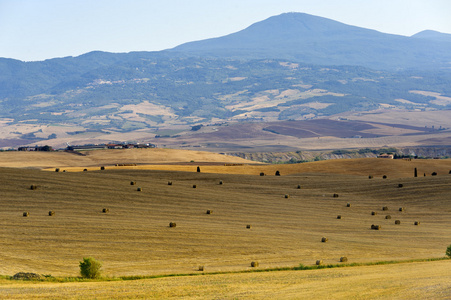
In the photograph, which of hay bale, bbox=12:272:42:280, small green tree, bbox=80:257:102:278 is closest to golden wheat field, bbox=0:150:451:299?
hay bale, bbox=12:272:42:280

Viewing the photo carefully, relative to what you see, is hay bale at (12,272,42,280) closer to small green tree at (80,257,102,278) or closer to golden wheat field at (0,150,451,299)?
golden wheat field at (0,150,451,299)

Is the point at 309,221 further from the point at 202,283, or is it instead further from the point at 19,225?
the point at 202,283

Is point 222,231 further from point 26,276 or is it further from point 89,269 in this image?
point 26,276

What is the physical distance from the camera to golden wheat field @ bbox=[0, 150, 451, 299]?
3462cm

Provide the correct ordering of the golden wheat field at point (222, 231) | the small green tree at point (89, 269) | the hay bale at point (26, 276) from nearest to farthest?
the golden wheat field at point (222, 231) < the hay bale at point (26, 276) < the small green tree at point (89, 269)

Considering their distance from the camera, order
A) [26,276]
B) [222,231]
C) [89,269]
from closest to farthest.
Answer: [26,276] < [89,269] < [222,231]

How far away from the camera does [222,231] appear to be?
5578 centimetres

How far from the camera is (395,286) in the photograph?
105ft

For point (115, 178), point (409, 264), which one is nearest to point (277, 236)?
point (409, 264)

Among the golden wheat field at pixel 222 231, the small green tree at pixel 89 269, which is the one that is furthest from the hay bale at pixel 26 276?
the small green tree at pixel 89 269

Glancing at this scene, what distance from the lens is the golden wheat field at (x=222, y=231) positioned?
3462cm

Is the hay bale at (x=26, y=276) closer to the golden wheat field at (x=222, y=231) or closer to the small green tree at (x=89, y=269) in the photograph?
the golden wheat field at (x=222, y=231)

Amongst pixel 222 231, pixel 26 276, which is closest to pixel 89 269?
pixel 26 276

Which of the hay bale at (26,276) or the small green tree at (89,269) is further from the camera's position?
the small green tree at (89,269)
